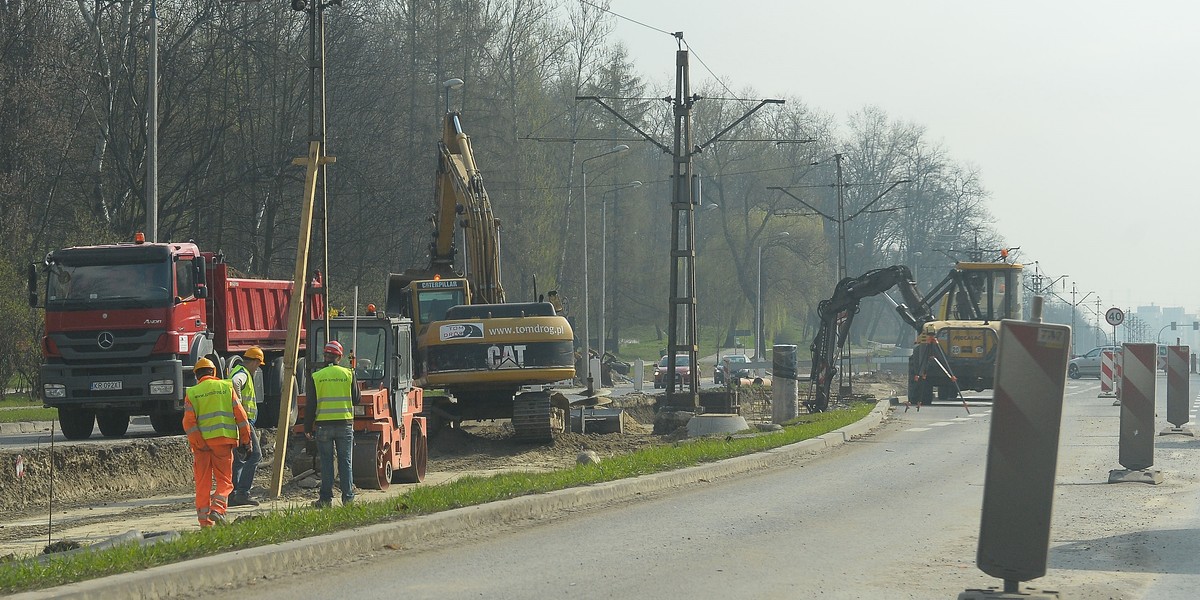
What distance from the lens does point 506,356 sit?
22969mm

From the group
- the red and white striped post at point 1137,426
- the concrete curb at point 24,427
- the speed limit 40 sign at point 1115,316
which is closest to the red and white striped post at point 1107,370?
the speed limit 40 sign at point 1115,316

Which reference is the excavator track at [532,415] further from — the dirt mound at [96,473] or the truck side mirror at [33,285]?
the truck side mirror at [33,285]

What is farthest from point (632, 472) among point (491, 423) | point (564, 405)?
point (491, 423)

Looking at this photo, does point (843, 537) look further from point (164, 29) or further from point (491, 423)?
point (164, 29)

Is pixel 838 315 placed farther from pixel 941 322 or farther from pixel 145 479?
pixel 145 479

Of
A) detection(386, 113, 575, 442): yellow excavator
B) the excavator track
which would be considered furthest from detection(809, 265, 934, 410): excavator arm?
the excavator track

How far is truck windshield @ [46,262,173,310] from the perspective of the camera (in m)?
23.2

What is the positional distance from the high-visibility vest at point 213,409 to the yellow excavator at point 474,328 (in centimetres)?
971

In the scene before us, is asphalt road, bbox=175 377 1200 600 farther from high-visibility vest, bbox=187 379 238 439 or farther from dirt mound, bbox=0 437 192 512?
dirt mound, bbox=0 437 192 512

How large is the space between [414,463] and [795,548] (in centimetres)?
889

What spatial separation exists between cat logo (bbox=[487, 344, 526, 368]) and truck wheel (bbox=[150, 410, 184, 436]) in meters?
5.84

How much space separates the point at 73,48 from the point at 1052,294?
86708 millimetres

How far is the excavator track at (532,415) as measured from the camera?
2358 centimetres

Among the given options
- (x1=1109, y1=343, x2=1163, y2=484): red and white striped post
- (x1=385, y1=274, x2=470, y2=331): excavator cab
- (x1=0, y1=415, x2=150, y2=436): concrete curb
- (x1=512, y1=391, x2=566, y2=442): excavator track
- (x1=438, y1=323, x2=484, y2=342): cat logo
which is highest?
(x1=385, y1=274, x2=470, y2=331): excavator cab
